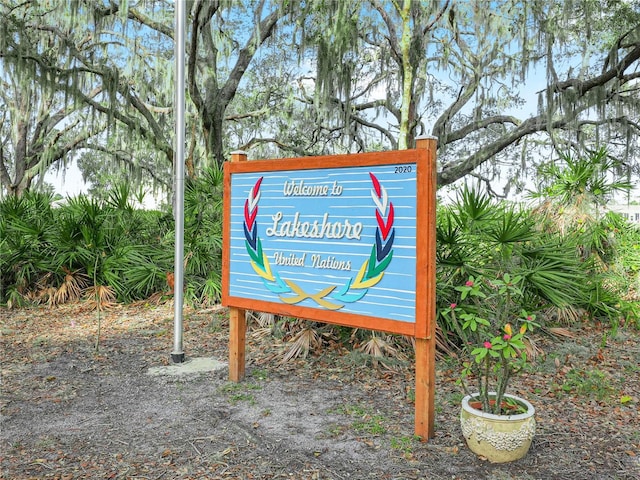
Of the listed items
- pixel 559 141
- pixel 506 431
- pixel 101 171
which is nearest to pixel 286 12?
pixel 559 141

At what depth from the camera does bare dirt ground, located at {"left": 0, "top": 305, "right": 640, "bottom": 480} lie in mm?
3359

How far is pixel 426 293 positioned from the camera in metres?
3.74

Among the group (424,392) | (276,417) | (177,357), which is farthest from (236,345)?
(424,392)

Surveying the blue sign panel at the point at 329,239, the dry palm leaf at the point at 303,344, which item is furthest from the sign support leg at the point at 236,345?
the dry palm leaf at the point at 303,344

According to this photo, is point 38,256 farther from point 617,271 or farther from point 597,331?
point 617,271

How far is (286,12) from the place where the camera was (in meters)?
11.6

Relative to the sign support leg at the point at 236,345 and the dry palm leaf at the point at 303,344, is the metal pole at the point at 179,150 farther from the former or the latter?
the dry palm leaf at the point at 303,344

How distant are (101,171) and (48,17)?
32.6 feet

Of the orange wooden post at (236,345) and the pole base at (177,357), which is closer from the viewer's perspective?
the orange wooden post at (236,345)

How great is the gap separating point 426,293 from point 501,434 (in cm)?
103

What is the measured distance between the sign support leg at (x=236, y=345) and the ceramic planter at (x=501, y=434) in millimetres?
2376

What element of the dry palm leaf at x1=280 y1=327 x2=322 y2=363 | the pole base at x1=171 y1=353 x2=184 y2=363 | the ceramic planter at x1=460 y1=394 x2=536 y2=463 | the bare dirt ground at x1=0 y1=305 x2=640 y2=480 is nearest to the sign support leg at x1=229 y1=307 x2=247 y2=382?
the bare dirt ground at x1=0 y1=305 x2=640 y2=480

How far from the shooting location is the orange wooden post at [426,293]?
148 inches

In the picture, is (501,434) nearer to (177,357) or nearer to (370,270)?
(370,270)
